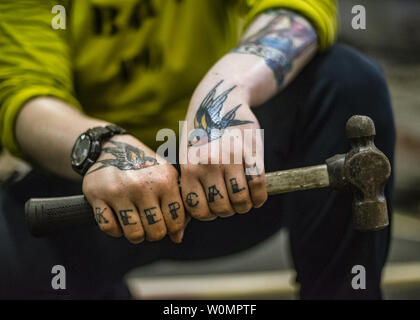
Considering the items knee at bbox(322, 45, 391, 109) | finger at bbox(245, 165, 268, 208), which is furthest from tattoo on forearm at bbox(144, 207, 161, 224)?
knee at bbox(322, 45, 391, 109)

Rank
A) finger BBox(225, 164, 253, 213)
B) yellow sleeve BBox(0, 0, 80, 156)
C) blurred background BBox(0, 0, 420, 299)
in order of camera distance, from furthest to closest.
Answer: blurred background BBox(0, 0, 420, 299)
yellow sleeve BBox(0, 0, 80, 156)
finger BBox(225, 164, 253, 213)

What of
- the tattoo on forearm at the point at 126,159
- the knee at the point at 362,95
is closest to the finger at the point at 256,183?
the tattoo on forearm at the point at 126,159

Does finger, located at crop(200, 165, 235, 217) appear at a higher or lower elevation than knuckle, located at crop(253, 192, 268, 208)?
higher

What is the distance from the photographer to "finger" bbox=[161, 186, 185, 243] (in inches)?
18.4

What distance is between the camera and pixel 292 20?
1.97 feet

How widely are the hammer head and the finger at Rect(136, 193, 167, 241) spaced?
21cm

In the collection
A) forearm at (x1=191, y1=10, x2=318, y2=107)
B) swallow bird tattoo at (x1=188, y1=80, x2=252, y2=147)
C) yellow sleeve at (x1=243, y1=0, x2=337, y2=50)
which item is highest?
yellow sleeve at (x1=243, y1=0, x2=337, y2=50)

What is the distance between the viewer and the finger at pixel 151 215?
1.51 ft

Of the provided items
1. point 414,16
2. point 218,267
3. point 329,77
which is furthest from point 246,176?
point 414,16

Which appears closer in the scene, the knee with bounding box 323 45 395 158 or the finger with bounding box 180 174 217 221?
the finger with bounding box 180 174 217 221

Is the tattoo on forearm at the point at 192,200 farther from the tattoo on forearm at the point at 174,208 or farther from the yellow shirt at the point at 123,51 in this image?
the yellow shirt at the point at 123,51

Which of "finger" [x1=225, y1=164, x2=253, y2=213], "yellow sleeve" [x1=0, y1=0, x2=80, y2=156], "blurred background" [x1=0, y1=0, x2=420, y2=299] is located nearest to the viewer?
"finger" [x1=225, y1=164, x2=253, y2=213]

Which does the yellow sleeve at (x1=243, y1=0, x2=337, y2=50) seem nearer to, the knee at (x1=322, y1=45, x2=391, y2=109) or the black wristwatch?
the knee at (x1=322, y1=45, x2=391, y2=109)
